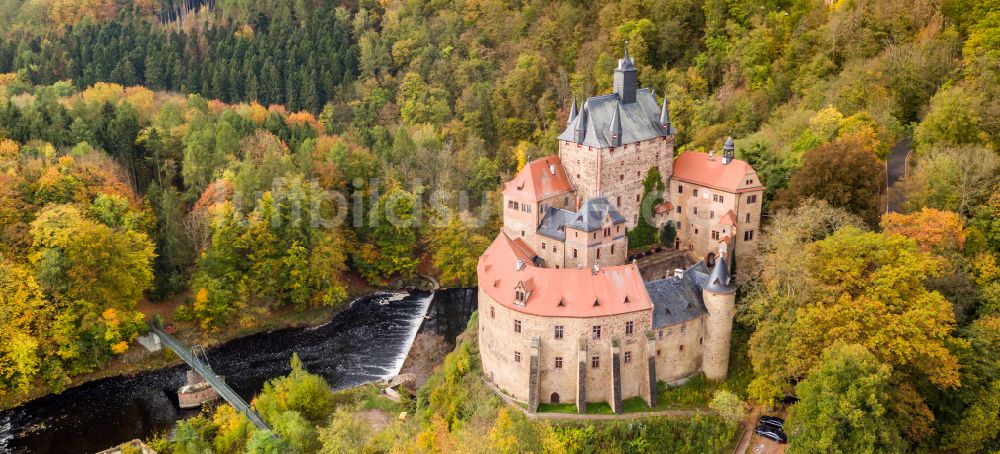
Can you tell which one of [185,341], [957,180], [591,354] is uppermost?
[957,180]

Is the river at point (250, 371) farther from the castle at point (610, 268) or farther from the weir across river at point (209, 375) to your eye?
the castle at point (610, 268)

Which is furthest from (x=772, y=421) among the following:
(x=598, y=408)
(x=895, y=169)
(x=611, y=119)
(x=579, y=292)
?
(x=611, y=119)

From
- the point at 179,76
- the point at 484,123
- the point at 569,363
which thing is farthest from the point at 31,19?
the point at 569,363

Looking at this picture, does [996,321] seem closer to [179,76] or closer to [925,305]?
[925,305]

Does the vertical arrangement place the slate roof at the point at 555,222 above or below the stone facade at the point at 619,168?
below

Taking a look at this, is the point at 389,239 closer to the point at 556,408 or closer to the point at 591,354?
the point at 556,408

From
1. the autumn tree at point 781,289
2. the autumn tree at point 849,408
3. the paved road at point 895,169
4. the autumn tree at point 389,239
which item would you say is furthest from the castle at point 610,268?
the autumn tree at point 389,239
